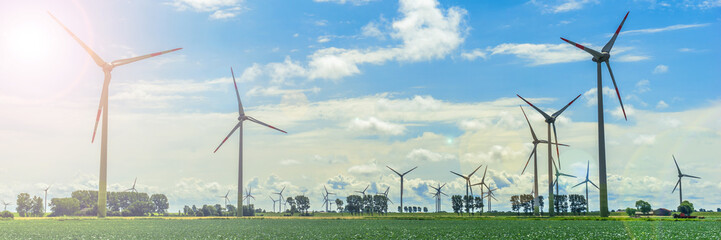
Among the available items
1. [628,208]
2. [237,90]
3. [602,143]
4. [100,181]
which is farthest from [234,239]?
[628,208]

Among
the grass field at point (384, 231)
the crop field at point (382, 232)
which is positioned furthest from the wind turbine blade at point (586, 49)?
the crop field at point (382, 232)

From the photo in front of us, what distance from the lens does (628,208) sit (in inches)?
7736

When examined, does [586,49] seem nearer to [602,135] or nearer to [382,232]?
[602,135]

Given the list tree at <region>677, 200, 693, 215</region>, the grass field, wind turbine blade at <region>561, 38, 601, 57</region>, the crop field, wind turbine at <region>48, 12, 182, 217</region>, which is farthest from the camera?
tree at <region>677, 200, 693, 215</region>

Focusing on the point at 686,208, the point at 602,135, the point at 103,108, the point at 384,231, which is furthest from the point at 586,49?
the point at 103,108

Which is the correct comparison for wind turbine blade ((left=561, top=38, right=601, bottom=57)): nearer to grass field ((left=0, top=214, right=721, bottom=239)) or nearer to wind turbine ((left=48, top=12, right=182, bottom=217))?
grass field ((left=0, top=214, right=721, bottom=239))

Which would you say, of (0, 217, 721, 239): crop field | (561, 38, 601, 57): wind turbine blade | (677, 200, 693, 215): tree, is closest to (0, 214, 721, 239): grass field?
(0, 217, 721, 239): crop field

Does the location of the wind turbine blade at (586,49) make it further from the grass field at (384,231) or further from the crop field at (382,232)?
the crop field at (382,232)

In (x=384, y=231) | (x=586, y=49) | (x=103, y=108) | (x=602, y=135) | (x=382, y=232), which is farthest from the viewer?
(x=103, y=108)

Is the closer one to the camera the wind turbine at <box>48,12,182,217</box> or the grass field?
the grass field

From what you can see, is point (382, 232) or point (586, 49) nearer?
point (382, 232)

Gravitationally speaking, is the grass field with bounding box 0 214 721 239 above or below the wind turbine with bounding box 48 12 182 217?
below

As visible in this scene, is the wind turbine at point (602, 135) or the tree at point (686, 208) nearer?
the wind turbine at point (602, 135)

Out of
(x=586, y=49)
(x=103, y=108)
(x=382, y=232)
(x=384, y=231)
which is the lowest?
(x=384, y=231)
